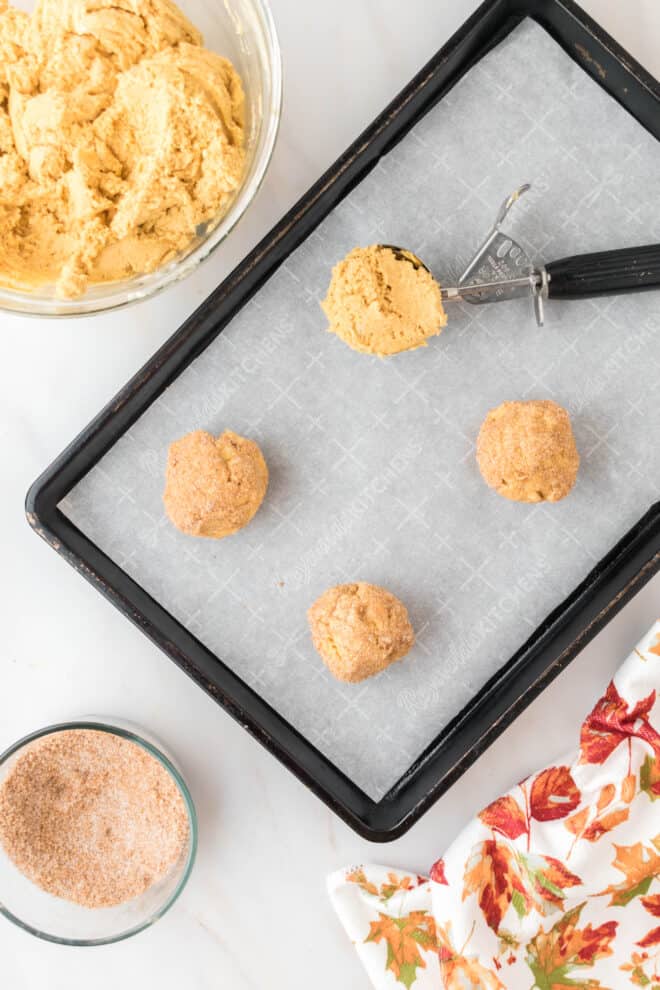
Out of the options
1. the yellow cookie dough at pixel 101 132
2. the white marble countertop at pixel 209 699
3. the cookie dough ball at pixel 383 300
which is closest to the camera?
the yellow cookie dough at pixel 101 132

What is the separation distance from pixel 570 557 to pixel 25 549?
67cm

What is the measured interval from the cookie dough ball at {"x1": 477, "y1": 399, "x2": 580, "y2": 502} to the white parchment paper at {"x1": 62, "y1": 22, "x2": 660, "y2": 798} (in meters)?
0.04

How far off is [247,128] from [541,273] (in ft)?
1.16

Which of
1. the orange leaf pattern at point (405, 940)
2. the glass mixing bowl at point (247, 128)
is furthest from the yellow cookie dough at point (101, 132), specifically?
the orange leaf pattern at point (405, 940)

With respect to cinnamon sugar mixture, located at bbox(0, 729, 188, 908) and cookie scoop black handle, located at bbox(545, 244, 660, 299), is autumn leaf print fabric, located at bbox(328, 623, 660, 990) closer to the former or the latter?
cinnamon sugar mixture, located at bbox(0, 729, 188, 908)

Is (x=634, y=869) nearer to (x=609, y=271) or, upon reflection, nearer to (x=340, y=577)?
(x=340, y=577)

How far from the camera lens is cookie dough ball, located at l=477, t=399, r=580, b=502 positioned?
40.5 inches

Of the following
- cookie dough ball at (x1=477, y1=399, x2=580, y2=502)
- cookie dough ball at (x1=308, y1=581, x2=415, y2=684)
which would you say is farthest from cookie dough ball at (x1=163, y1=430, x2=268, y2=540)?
cookie dough ball at (x1=477, y1=399, x2=580, y2=502)

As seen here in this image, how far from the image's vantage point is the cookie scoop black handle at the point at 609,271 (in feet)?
3.35

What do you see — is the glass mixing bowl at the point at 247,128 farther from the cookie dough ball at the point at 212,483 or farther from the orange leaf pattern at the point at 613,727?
the orange leaf pattern at the point at 613,727

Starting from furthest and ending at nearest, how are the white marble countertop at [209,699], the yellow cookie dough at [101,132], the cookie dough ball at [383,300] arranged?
the white marble countertop at [209,699]
the cookie dough ball at [383,300]
the yellow cookie dough at [101,132]

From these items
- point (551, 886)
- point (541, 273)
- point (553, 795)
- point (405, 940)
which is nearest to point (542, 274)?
point (541, 273)

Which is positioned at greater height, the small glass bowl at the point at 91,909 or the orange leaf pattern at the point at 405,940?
the orange leaf pattern at the point at 405,940

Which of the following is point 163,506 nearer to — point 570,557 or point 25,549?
point 25,549
